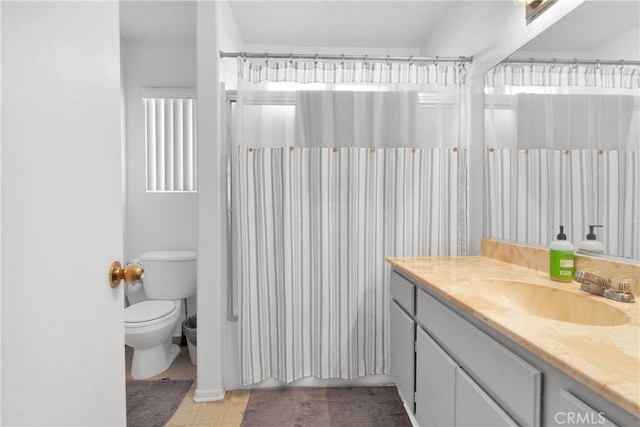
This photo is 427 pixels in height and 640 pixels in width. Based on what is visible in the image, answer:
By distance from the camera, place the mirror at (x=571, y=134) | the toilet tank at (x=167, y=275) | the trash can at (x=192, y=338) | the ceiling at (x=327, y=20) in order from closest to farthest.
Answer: the mirror at (x=571, y=134), the ceiling at (x=327, y=20), the trash can at (x=192, y=338), the toilet tank at (x=167, y=275)

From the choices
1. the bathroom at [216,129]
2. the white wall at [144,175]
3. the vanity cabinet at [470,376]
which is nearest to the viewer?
the vanity cabinet at [470,376]

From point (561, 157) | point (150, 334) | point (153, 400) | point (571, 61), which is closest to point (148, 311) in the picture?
point (150, 334)

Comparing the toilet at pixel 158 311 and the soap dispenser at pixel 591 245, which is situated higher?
the soap dispenser at pixel 591 245

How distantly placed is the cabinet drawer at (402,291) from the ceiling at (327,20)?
1.51 m

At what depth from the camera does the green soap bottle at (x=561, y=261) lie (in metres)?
1.32

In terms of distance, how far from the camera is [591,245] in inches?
51.5

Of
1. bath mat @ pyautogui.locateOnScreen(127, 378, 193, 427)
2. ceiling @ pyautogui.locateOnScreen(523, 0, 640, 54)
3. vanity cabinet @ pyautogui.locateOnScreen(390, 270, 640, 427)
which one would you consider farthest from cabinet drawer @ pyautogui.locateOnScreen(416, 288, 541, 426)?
bath mat @ pyautogui.locateOnScreen(127, 378, 193, 427)

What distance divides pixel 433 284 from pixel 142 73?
2913 mm

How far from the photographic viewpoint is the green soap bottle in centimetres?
132

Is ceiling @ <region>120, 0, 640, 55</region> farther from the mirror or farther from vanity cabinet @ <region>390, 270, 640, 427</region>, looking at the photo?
vanity cabinet @ <region>390, 270, 640, 427</region>

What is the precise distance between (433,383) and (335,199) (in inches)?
43.9

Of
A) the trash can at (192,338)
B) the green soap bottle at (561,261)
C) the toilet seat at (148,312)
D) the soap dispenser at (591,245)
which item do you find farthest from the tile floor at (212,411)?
the soap dispenser at (591,245)

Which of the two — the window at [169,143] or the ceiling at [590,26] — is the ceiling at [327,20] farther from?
the window at [169,143]

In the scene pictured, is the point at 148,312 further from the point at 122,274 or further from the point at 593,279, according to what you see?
the point at 593,279
